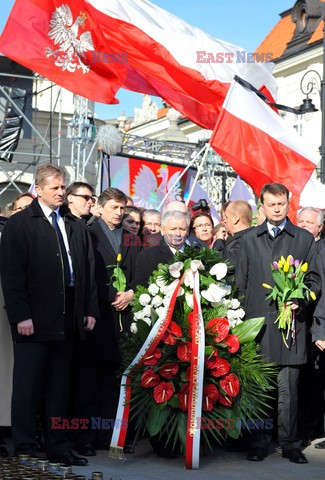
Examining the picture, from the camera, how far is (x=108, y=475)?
661 centimetres

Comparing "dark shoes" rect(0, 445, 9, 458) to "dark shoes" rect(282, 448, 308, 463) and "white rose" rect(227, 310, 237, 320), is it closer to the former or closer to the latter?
"white rose" rect(227, 310, 237, 320)

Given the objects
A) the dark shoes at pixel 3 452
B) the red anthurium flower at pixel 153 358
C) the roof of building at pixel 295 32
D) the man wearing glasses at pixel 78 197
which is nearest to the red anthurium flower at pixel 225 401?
Result: the red anthurium flower at pixel 153 358

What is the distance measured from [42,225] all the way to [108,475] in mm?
1760

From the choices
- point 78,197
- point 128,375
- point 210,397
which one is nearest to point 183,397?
point 210,397

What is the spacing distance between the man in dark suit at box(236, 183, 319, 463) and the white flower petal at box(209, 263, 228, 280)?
27 centimetres

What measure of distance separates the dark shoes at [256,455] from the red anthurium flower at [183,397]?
25.3 inches

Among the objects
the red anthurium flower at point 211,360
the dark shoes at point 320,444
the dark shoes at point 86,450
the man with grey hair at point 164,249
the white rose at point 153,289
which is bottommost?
the dark shoes at point 320,444

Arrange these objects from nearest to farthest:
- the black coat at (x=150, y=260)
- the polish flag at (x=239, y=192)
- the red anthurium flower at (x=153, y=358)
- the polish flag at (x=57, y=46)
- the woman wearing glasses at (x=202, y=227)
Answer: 1. the red anthurium flower at (x=153, y=358)
2. the black coat at (x=150, y=260)
3. the woman wearing glasses at (x=202, y=227)
4. the polish flag at (x=57, y=46)
5. the polish flag at (x=239, y=192)

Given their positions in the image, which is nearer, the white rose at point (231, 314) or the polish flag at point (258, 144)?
the white rose at point (231, 314)

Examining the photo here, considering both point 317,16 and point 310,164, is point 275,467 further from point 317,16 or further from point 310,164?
point 317,16

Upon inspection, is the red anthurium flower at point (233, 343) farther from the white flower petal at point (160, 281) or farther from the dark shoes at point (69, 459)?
the dark shoes at point (69, 459)

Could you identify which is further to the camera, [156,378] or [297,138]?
[297,138]

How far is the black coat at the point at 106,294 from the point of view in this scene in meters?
7.61

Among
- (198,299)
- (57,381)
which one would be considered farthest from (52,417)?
(198,299)
